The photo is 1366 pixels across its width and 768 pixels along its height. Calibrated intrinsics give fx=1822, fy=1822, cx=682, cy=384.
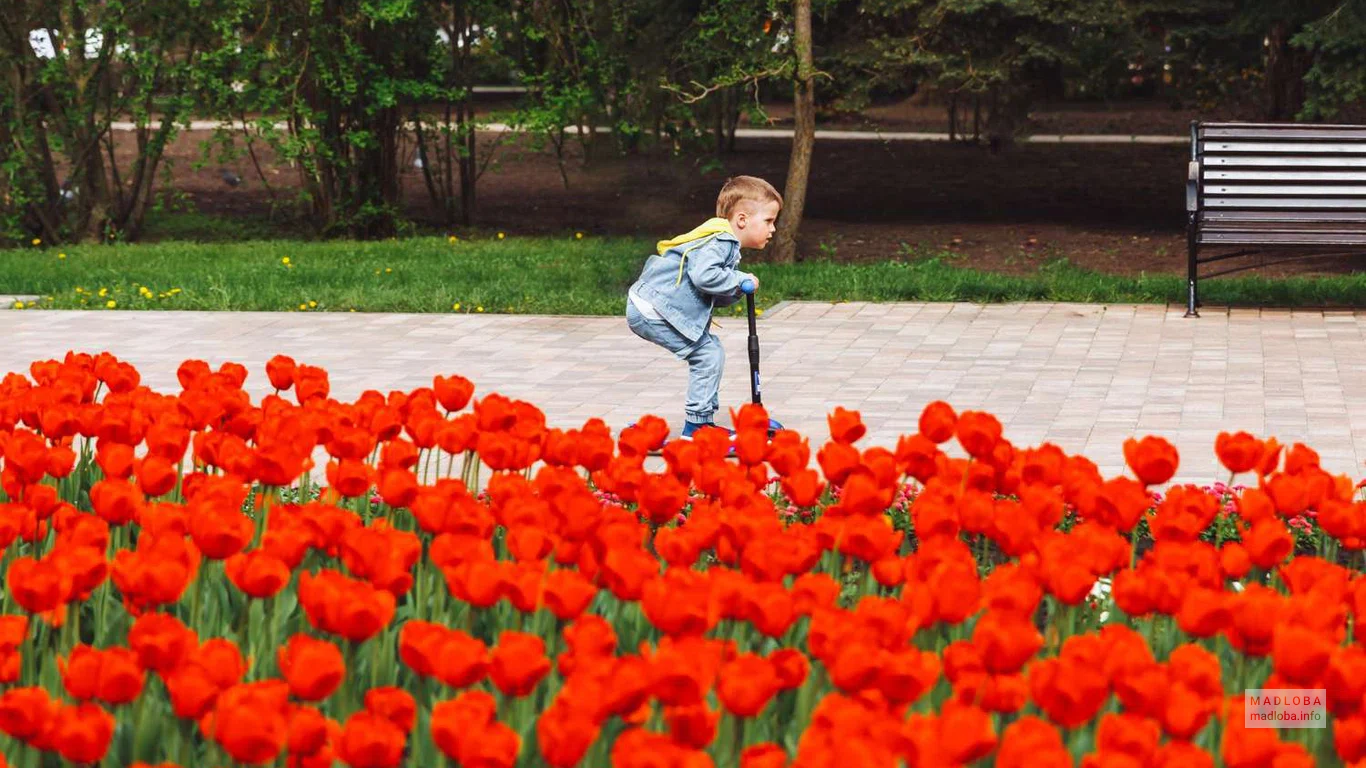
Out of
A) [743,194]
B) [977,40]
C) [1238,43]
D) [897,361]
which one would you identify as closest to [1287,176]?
[897,361]

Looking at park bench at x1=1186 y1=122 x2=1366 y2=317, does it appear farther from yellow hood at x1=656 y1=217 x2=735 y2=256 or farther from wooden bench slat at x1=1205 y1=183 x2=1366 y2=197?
yellow hood at x1=656 y1=217 x2=735 y2=256

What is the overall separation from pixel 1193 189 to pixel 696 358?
5.43 metres

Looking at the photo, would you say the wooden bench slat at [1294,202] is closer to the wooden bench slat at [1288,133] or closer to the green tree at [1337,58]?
the wooden bench slat at [1288,133]

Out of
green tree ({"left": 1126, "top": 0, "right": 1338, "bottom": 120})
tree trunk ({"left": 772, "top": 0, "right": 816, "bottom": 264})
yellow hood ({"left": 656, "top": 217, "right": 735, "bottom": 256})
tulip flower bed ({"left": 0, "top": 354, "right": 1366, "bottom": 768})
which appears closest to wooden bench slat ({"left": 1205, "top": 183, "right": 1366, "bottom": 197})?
green tree ({"left": 1126, "top": 0, "right": 1338, "bottom": 120})

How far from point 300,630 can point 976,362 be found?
19.9 ft

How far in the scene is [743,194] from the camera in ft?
23.4

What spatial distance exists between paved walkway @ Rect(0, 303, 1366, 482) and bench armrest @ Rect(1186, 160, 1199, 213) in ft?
2.10

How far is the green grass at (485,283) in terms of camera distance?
11586 millimetres

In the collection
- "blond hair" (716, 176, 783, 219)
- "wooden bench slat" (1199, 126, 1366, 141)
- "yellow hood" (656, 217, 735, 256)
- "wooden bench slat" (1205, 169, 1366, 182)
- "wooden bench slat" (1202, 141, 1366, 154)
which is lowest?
"wooden bench slat" (1205, 169, 1366, 182)

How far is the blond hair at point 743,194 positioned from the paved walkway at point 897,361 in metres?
0.98

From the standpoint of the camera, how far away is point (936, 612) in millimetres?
2838

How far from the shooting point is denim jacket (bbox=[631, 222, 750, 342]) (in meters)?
6.99

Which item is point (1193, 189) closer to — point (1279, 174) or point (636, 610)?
point (1279, 174)

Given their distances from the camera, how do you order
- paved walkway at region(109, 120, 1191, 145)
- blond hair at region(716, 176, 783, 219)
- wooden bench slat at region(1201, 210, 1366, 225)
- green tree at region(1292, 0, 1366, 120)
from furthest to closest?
paved walkway at region(109, 120, 1191, 145), green tree at region(1292, 0, 1366, 120), wooden bench slat at region(1201, 210, 1366, 225), blond hair at region(716, 176, 783, 219)
